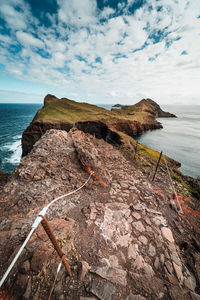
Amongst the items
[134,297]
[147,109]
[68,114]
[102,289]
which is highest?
[147,109]

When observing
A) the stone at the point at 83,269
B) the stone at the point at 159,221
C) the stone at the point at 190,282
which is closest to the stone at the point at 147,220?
the stone at the point at 159,221

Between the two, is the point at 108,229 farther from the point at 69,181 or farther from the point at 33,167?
the point at 33,167

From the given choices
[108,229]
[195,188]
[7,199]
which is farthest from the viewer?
[195,188]

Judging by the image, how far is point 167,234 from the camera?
4879 mm

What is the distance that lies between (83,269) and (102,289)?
64 centimetres

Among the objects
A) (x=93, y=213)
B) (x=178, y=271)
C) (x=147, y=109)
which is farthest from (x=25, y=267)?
(x=147, y=109)

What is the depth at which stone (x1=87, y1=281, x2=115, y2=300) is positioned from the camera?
288 cm

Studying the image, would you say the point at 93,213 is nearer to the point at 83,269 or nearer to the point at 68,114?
the point at 83,269

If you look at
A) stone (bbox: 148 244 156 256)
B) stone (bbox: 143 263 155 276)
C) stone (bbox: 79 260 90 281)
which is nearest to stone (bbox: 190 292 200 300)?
stone (bbox: 143 263 155 276)

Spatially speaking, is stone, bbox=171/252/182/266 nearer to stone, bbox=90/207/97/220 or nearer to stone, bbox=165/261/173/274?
stone, bbox=165/261/173/274

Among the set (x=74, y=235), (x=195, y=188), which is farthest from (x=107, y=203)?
(x=195, y=188)

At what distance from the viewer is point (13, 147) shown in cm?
3666

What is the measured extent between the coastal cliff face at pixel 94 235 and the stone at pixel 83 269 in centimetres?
2

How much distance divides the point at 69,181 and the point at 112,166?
171 inches
